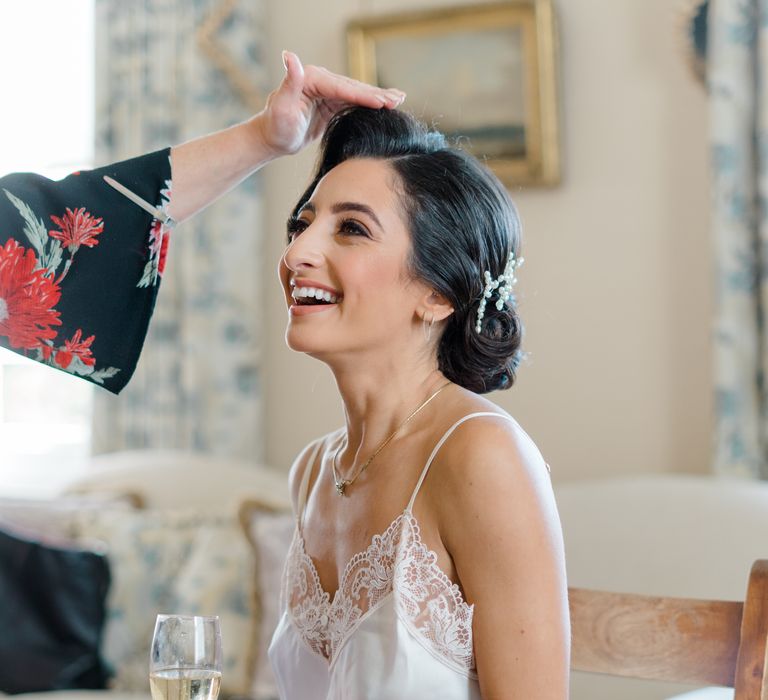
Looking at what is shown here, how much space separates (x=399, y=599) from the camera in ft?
4.75

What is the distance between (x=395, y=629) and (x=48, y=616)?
5.97ft

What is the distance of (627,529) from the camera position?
266 centimetres

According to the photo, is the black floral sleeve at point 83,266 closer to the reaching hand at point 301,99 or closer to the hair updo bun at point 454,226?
the reaching hand at point 301,99

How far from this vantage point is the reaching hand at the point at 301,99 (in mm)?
1627

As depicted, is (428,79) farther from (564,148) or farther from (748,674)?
(748,674)

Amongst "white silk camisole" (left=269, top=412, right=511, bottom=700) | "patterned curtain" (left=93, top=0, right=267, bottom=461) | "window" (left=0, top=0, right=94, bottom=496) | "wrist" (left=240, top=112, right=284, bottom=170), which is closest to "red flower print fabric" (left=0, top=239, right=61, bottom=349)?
"wrist" (left=240, top=112, right=284, bottom=170)

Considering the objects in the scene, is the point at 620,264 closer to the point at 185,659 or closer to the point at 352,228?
the point at 352,228

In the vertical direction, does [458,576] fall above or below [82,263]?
below

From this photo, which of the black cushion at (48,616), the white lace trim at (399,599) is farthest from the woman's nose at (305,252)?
the black cushion at (48,616)

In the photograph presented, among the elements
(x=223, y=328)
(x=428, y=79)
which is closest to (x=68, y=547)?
(x=223, y=328)

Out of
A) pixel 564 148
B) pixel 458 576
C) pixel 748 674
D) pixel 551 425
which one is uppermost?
pixel 564 148

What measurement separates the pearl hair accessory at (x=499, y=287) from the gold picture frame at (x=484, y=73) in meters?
1.65

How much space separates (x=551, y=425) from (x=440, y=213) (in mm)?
1798

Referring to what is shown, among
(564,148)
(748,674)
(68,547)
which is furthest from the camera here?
(564,148)
